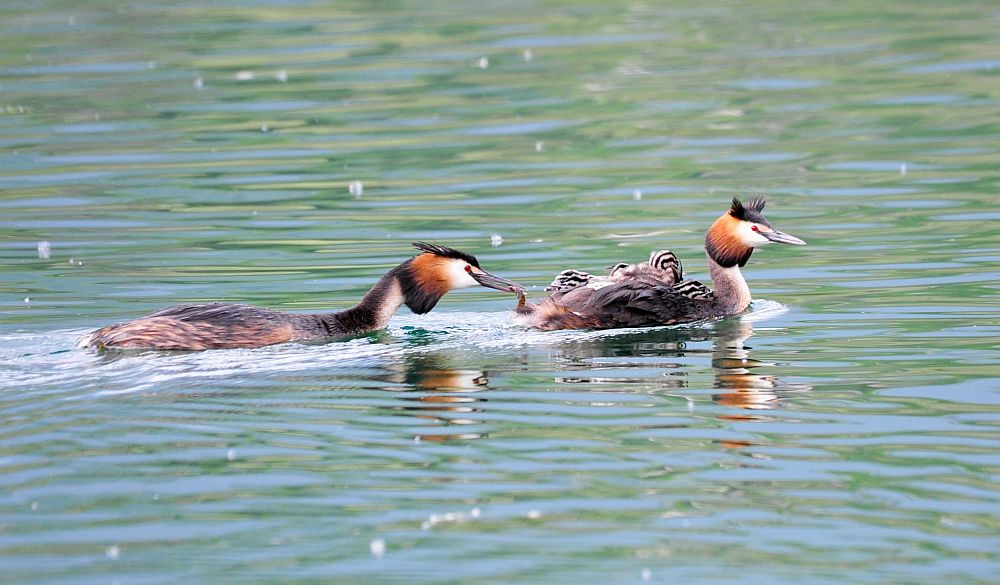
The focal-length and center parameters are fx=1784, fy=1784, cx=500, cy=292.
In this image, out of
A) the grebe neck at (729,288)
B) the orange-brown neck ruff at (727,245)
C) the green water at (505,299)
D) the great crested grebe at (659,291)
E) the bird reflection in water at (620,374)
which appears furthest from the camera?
the orange-brown neck ruff at (727,245)

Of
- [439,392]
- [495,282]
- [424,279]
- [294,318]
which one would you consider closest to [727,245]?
[495,282]

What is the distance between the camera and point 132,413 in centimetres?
941

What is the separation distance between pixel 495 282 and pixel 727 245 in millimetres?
2005

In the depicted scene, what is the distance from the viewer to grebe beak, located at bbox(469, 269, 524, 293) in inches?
468

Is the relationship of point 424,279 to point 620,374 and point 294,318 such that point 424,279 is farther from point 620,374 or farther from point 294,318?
point 620,374

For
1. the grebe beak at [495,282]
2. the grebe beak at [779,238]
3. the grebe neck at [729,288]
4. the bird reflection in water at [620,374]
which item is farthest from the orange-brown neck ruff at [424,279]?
the grebe beak at [779,238]

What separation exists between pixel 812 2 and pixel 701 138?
1093 cm

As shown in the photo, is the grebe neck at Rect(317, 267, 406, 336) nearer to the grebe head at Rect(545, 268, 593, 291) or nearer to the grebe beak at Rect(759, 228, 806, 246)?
the grebe head at Rect(545, 268, 593, 291)

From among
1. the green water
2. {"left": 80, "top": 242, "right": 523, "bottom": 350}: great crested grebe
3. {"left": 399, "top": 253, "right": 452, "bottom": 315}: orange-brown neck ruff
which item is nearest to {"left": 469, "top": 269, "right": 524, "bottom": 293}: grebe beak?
{"left": 80, "top": 242, "right": 523, "bottom": 350}: great crested grebe

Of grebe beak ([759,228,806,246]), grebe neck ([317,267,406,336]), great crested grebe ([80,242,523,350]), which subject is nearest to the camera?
great crested grebe ([80,242,523,350])

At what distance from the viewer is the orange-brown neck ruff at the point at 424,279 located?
12.0 meters

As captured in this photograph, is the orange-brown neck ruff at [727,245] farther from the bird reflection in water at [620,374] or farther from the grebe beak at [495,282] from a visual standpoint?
the grebe beak at [495,282]

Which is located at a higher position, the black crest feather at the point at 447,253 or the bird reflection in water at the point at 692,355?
the black crest feather at the point at 447,253

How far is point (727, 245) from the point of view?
512 inches
